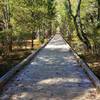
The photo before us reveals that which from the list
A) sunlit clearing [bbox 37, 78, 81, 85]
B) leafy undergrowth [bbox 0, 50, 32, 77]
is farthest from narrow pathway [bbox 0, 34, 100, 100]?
leafy undergrowth [bbox 0, 50, 32, 77]

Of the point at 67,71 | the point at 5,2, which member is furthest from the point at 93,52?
the point at 67,71

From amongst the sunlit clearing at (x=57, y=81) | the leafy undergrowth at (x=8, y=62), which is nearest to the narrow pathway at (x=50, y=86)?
the sunlit clearing at (x=57, y=81)

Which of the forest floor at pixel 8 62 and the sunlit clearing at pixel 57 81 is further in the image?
the forest floor at pixel 8 62

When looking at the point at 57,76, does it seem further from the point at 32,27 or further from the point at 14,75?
the point at 32,27

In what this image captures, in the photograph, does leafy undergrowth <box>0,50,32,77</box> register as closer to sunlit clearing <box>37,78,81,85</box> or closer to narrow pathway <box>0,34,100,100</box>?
→ narrow pathway <box>0,34,100,100</box>

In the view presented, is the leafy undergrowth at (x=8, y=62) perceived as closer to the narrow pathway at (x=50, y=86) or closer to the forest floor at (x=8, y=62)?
the forest floor at (x=8, y=62)

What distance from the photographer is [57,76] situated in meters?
12.5

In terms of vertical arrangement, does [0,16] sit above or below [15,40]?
above

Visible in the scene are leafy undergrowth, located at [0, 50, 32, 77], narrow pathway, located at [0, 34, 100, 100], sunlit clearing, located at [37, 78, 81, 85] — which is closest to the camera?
narrow pathway, located at [0, 34, 100, 100]

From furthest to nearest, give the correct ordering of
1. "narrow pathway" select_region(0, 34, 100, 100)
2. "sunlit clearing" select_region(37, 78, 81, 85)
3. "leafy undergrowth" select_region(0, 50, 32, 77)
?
"leafy undergrowth" select_region(0, 50, 32, 77)
"sunlit clearing" select_region(37, 78, 81, 85)
"narrow pathway" select_region(0, 34, 100, 100)

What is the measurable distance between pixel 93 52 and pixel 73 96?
16.9m

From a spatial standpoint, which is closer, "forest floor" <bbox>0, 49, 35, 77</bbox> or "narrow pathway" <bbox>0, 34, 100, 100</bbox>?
"narrow pathway" <bbox>0, 34, 100, 100</bbox>

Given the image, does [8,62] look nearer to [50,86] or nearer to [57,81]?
[57,81]

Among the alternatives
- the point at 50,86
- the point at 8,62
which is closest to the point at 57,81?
the point at 50,86
